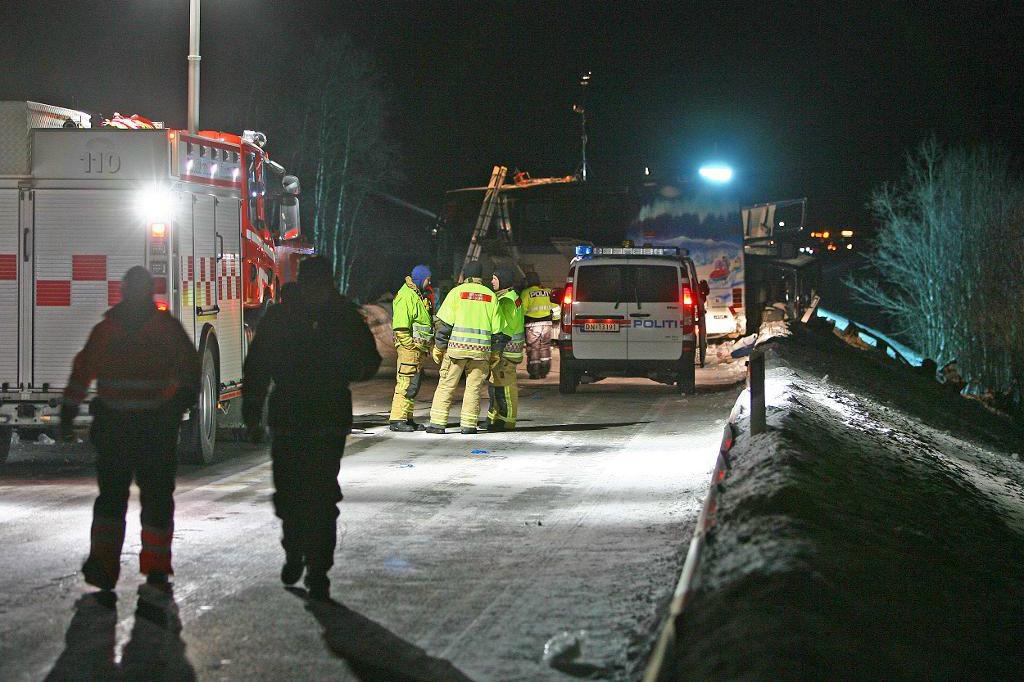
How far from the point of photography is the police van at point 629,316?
20219 millimetres

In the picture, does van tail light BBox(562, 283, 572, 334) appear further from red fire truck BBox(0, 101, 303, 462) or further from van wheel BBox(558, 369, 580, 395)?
red fire truck BBox(0, 101, 303, 462)

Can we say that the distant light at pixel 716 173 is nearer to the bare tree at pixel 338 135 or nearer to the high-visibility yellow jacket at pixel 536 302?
the high-visibility yellow jacket at pixel 536 302

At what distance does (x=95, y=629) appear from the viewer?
6445 millimetres

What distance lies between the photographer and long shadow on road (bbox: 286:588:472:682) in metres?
5.74

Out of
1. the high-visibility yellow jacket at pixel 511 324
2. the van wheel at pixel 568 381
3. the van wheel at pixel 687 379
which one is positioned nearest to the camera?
the high-visibility yellow jacket at pixel 511 324

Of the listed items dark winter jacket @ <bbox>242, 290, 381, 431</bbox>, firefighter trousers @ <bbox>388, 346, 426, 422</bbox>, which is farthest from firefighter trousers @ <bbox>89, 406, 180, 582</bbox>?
firefighter trousers @ <bbox>388, 346, 426, 422</bbox>

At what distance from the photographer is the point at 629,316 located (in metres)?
20.2

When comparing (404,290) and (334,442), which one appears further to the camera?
(404,290)

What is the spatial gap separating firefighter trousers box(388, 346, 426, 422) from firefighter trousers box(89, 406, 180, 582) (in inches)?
342

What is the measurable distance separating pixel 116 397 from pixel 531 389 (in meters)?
15.4

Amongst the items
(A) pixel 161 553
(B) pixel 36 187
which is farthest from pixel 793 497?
(B) pixel 36 187

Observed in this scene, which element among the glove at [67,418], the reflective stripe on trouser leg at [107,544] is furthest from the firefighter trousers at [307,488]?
the glove at [67,418]

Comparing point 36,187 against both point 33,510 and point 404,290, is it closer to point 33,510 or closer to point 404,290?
point 33,510

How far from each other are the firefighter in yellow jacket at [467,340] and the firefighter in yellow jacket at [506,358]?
13cm
